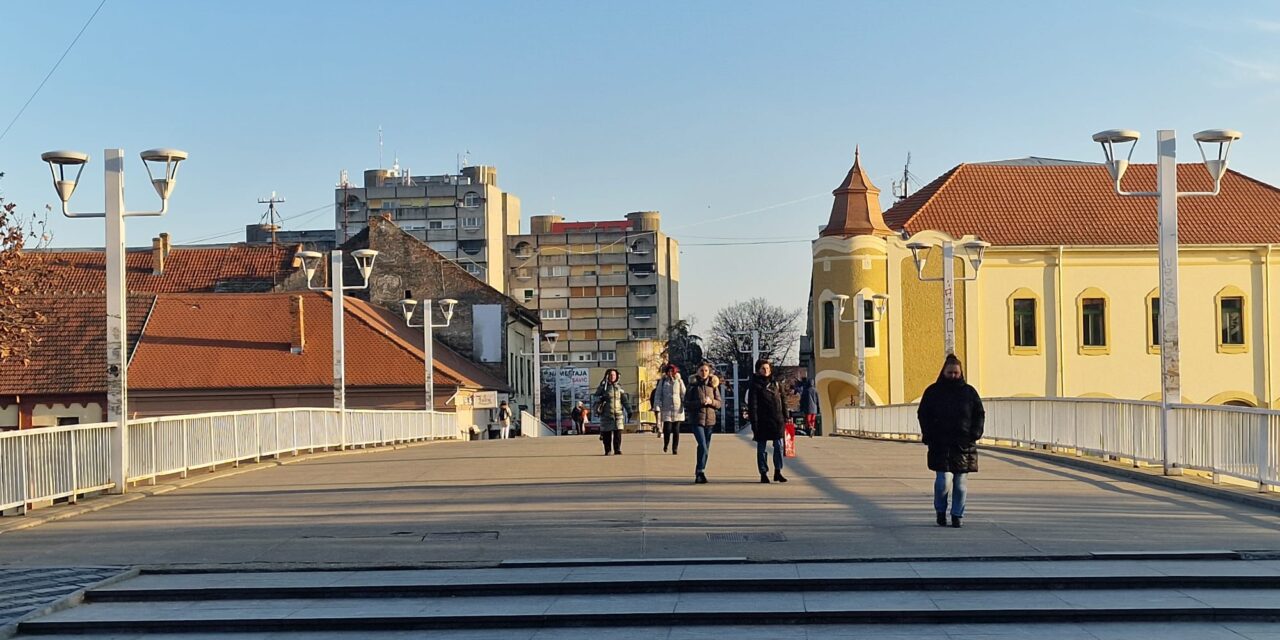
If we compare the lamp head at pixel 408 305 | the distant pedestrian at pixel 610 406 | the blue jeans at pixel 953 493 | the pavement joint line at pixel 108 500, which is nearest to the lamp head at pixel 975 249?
the distant pedestrian at pixel 610 406

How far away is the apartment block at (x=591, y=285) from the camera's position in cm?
15012

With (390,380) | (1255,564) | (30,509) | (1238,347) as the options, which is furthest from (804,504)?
(1238,347)

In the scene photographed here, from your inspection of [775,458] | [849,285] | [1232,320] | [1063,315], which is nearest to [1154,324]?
[1232,320]

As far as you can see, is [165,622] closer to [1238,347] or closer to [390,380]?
[390,380]

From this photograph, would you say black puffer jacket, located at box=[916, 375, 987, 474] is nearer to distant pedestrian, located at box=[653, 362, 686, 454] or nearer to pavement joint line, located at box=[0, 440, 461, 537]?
distant pedestrian, located at box=[653, 362, 686, 454]

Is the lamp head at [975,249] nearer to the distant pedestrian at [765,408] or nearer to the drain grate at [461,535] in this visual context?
the distant pedestrian at [765,408]

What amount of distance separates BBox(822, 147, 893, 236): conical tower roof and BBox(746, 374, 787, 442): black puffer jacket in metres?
47.9

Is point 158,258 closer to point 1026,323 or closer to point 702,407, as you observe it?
point 1026,323

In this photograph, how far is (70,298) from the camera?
189ft

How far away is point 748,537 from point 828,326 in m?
53.0

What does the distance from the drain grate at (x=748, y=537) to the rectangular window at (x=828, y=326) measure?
52386mm

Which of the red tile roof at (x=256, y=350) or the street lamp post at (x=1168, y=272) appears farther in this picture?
the red tile roof at (x=256, y=350)

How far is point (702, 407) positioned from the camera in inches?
760

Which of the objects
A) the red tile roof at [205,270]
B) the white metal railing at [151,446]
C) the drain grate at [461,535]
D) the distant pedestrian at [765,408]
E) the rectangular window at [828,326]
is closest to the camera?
the drain grate at [461,535]
